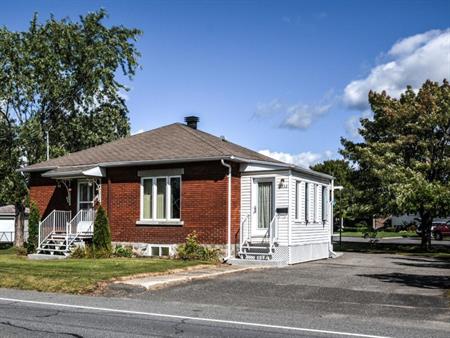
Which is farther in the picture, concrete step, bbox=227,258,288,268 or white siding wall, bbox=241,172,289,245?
white siding wall, bbox=241,172,289,245

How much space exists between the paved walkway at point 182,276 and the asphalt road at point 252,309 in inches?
11.4

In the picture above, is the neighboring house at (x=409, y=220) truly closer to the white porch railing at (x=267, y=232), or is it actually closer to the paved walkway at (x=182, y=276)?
the white porch railing at (x=267, y=232)

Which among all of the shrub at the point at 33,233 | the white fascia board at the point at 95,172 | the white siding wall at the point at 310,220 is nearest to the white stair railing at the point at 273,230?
the white siding wall at the point at 310,220

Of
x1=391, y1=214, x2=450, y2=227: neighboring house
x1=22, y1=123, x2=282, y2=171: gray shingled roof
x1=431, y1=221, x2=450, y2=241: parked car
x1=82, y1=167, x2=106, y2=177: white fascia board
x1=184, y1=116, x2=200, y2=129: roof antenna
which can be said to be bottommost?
x1=431, y1=221, x2=450, y2=241: parked car

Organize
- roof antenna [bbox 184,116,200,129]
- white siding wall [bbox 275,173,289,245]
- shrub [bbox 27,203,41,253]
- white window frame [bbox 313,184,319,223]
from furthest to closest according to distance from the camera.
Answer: roof antenna [bbox 184,116,200,129] → shrub [bbox 27,203,41,253] → white window frame [bbox 313,184,319,223] → white siding wall [bbox 275,173,289,245]

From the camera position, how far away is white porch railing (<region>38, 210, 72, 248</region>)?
24.7m

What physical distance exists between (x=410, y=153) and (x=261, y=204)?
44.8 feet

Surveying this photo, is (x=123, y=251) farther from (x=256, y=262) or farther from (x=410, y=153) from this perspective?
(x=410, y=153)

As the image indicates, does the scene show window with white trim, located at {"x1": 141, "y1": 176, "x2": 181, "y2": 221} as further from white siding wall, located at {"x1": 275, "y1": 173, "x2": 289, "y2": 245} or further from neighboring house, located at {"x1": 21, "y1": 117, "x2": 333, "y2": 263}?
white siding wall, located at {"x1": 275, "y1": 173, "x2": 289, "y2": 245}

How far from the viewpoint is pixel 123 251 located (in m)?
23.0

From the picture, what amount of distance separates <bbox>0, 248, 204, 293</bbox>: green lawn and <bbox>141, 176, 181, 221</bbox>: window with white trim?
10.1 ft

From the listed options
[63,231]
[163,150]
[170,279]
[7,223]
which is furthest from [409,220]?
[170,279]

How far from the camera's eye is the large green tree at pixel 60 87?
3256 cm

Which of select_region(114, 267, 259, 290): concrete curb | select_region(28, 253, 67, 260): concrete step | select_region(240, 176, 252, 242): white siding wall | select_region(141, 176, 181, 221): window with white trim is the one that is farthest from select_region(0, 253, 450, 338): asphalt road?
select_region(28, 253, 67, 260): concrete step
